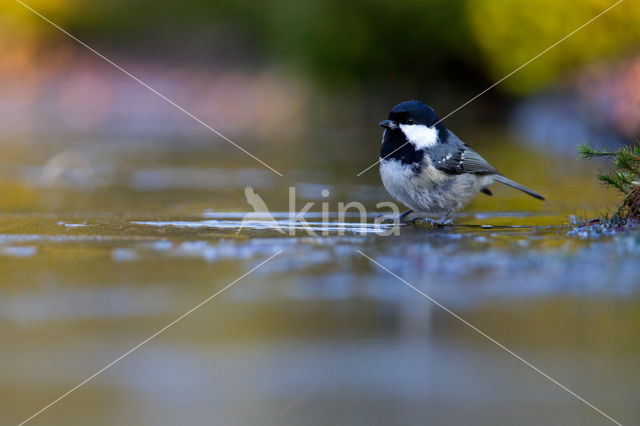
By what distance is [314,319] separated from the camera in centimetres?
327

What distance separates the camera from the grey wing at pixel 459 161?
5824 mm

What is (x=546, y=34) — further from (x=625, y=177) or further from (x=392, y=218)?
(x=625, y=177)

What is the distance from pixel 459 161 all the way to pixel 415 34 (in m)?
12.1

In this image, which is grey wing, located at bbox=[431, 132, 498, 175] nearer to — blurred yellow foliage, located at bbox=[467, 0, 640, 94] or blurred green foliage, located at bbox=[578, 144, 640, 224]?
blurred green foliage, located at bbox=[578, 144, 640, 224]

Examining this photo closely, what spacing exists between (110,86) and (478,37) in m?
13.3

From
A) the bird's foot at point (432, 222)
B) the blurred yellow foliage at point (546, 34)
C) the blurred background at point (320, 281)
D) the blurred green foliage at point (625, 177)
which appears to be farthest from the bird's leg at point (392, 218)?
the blurred yellow foliage at point (546, 34)

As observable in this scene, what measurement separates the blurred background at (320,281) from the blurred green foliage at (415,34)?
0.09 metres

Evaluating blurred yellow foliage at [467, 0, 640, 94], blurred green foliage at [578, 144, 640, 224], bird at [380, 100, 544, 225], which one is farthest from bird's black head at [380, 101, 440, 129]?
blurred yellow foliage at [467, 0, 640, 94]

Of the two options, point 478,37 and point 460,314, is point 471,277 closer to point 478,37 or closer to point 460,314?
point 460,314

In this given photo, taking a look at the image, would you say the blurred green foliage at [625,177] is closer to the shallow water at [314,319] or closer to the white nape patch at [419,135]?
the shallow water at [314,319]

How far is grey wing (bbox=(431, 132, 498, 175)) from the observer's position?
582 centimetres

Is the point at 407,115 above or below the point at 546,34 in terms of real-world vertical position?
below

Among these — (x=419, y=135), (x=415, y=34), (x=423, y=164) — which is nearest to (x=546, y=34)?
(x=415, y=34)

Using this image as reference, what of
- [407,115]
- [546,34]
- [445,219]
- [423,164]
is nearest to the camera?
[423,164]
